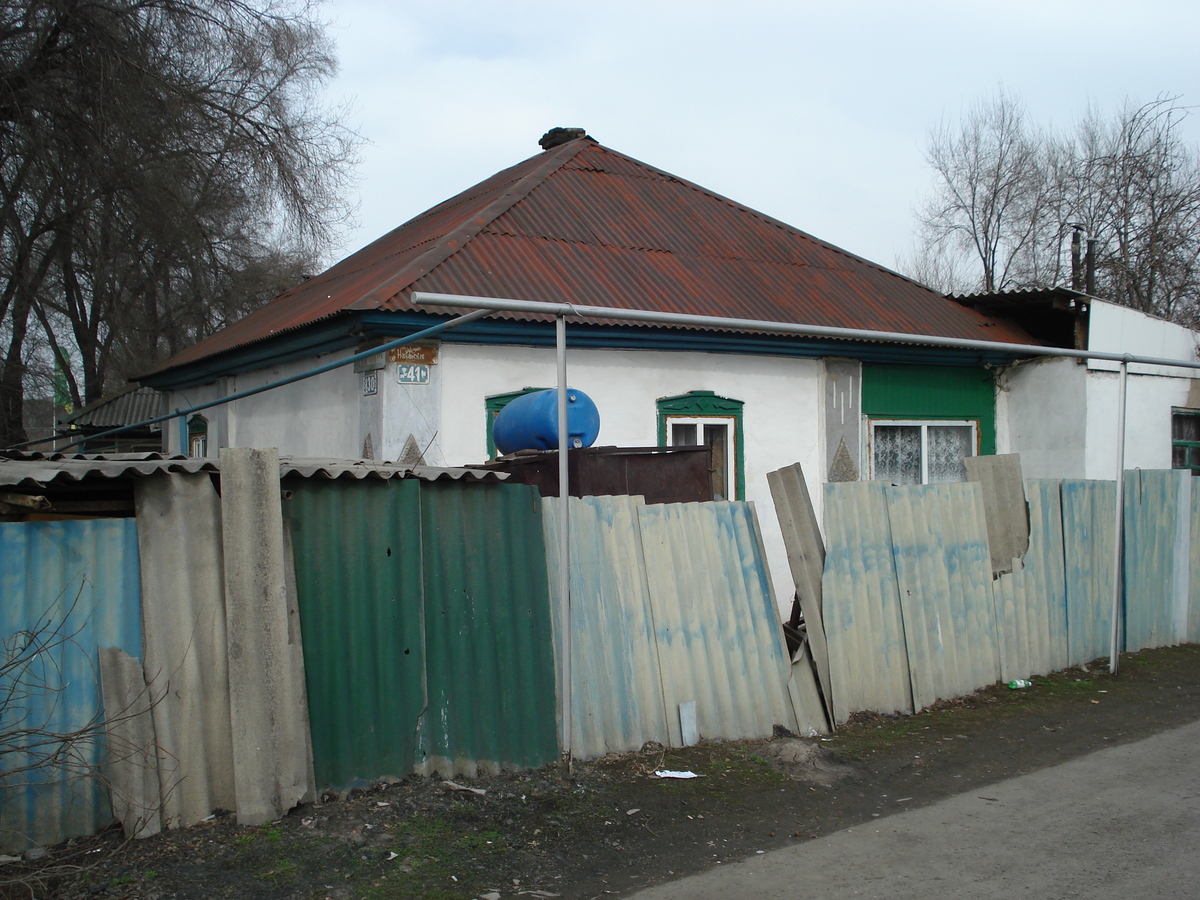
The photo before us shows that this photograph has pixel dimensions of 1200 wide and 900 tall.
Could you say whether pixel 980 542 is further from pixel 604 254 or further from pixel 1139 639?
pixel 604 254

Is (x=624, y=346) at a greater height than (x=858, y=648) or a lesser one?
greater

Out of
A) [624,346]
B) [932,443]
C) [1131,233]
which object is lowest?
[932,443]

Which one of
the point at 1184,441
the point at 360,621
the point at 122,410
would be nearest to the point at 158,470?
the point at 360,621

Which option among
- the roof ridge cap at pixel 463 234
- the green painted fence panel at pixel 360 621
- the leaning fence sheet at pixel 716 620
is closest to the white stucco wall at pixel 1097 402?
the roof ridge cap at pixel 463 234

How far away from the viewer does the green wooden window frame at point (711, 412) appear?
32.2 ft

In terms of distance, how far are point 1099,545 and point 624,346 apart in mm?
4536

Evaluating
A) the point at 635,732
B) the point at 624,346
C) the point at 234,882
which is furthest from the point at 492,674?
the point at 624,346

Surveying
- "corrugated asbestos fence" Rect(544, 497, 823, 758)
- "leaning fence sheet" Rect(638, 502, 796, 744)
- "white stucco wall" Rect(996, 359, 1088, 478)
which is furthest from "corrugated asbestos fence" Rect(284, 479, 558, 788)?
"white stucco wall" Rect(996, 359, 1088, 478)

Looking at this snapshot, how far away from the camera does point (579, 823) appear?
14.5ft

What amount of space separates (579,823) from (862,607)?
2.56m

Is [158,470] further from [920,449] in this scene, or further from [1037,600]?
[920,449]

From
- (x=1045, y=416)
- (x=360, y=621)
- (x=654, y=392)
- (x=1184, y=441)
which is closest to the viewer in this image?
(x=360, y=621)

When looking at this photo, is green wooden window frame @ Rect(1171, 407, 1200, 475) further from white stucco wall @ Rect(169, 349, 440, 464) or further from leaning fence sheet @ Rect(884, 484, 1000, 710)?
white stucco wall @ Rect(169, 349, 440, 464)

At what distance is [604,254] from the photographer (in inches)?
414
